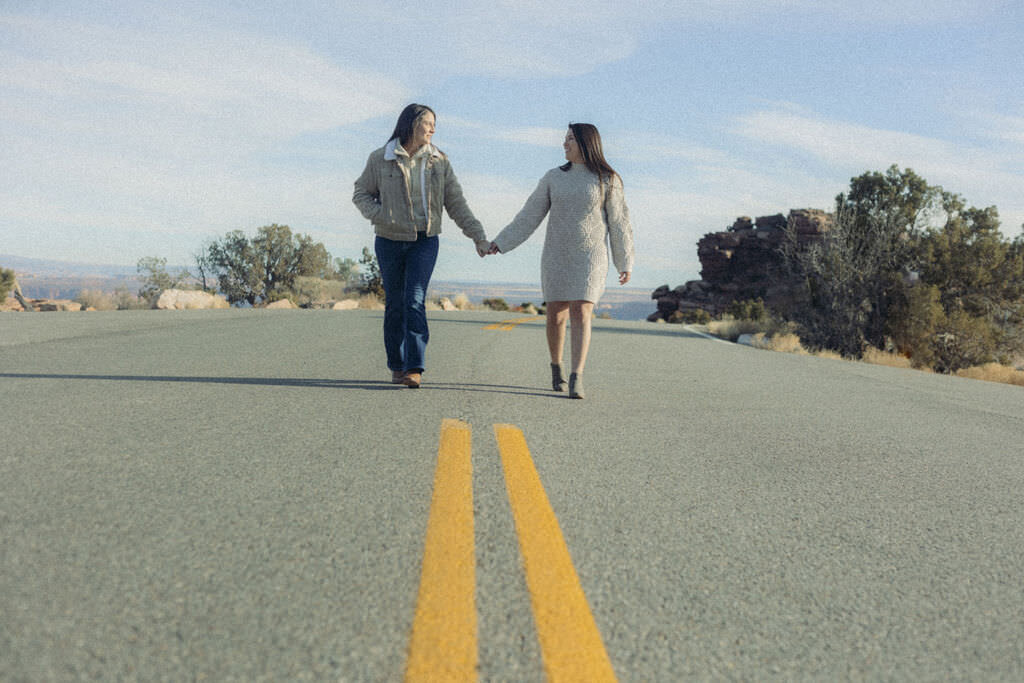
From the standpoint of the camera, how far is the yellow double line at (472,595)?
68.4 inches

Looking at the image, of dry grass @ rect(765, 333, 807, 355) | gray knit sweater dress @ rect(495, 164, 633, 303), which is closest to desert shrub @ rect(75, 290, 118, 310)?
dry grass @ rect(765, 333, 807, 355)

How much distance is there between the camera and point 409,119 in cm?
591

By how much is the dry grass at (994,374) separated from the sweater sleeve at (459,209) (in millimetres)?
11501

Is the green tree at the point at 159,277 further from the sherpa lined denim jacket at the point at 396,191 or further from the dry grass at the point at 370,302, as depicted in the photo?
the sherpa lined denim jacket at the point at 396,191

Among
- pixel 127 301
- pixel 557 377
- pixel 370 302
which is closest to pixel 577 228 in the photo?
pixel 557 377

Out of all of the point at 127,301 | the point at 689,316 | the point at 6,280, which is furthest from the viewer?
the point at 689,316

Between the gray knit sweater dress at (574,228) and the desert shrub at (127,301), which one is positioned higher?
the gray knit sweater dress at (574,228)

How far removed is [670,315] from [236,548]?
58.9m

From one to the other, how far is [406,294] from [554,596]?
4339 mm

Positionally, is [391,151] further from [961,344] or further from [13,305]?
[13,305]

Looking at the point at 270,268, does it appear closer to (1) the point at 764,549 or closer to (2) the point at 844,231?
(2) the point at 844,231

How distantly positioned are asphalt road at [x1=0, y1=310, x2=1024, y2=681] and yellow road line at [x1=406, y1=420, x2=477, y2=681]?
33 mm

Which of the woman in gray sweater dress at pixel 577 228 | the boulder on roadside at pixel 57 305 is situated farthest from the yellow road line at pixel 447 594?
the boulder on roadside at pixel 57 305

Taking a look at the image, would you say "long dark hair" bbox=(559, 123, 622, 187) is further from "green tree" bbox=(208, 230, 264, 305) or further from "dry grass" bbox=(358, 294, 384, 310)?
"green tree" bbox=(208, 230, 264, 305)
